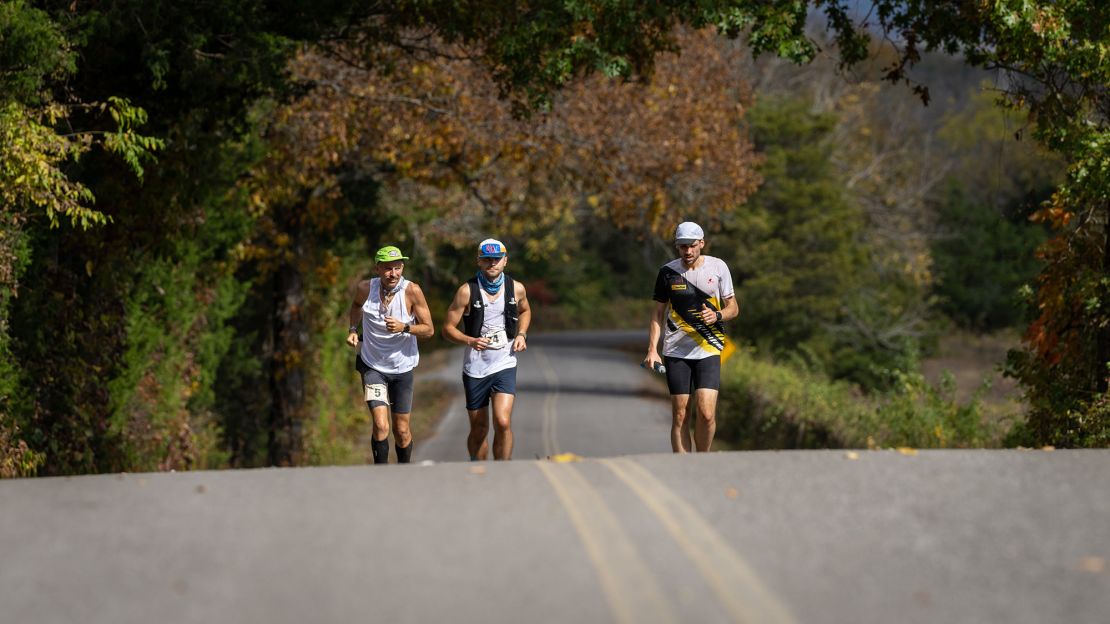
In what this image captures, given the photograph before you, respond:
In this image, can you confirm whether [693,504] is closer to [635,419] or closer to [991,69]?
[991,69]

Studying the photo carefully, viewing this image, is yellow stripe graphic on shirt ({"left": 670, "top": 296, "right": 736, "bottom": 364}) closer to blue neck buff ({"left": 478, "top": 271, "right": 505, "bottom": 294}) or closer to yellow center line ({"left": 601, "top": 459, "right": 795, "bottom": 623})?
blue neck buff ({"left": 478, "top": 271, "right": 505, "bottom": 294})

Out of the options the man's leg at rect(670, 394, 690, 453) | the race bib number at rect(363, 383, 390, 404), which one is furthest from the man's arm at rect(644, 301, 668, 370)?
the race bib number at rect(363, 383, 390, 404)

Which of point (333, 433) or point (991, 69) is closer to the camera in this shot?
point (991, 69)

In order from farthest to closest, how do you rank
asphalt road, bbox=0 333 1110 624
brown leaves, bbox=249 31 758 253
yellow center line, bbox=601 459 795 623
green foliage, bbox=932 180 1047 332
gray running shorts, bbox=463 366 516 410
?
green foliage, bbox=932 180 1047 332
brown leaves, bbox=249 31 758 253
gray running shorts, bbox=463 366 516 410
asphalt road, bbox=0 333 1110 624
yellow center line, bbox=601 459 795 623

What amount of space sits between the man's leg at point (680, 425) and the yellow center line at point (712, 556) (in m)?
2.16

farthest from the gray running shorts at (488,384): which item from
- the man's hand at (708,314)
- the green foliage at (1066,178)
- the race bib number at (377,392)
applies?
the green foliage at (1066,178)

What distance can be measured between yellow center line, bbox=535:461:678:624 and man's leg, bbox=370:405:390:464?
2.68 meters

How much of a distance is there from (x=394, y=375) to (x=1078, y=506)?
5.71m

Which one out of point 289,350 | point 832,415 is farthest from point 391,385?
point 832,415

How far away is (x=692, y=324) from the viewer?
41.8 feet

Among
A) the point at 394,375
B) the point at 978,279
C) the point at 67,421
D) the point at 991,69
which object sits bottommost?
the point at 978,279

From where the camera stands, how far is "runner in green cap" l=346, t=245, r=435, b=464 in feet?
41.8

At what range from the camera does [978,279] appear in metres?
57.4

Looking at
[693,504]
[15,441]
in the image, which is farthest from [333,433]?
[693,504]
